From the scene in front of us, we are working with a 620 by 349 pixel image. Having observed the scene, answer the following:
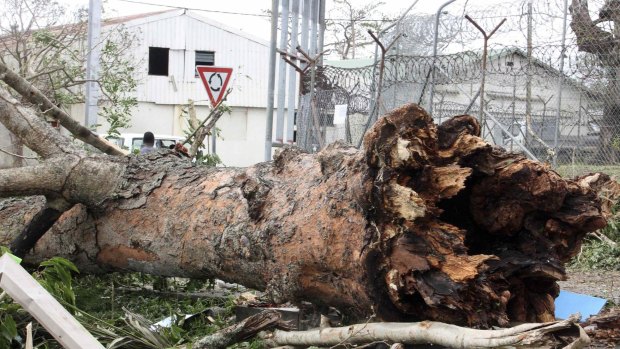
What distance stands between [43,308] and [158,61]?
92.3 ft

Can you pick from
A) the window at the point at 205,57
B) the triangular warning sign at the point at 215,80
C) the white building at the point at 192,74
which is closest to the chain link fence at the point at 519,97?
the triangular warning sign at the point at 215,80

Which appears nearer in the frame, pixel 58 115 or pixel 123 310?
pixel 123 310

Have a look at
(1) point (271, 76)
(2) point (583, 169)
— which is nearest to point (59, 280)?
(1) point (271, 76)

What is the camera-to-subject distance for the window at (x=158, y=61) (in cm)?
3025

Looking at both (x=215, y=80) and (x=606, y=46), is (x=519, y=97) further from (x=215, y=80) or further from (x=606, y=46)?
(x=215, y=80)

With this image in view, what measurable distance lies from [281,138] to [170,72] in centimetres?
1996

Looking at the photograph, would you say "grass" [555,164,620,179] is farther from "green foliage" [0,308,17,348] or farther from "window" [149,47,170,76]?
"window" [149,47,170,76]

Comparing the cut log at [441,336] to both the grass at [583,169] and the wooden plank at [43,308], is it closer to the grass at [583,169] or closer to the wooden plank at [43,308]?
the wooden plank at [43,308]

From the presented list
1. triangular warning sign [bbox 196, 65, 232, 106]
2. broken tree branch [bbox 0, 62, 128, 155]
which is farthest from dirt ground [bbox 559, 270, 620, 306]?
triangular warning sign [bbox 196, 65, 232, 106]

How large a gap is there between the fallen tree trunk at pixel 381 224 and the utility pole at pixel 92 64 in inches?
350

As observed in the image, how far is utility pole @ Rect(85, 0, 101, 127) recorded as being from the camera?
13586 millimetres

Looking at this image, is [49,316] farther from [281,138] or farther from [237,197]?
[281,138]

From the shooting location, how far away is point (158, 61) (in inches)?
1201

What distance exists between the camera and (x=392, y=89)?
9523 mm
